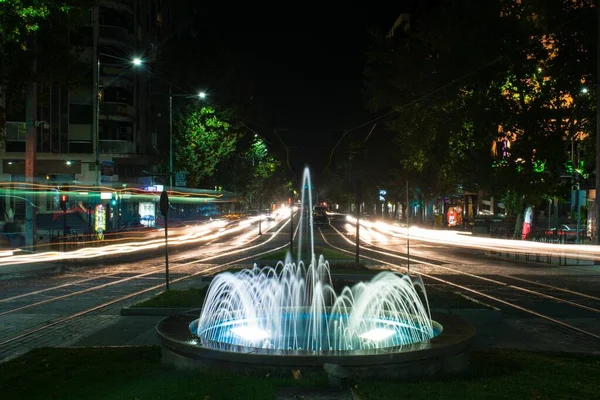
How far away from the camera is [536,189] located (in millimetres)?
38031

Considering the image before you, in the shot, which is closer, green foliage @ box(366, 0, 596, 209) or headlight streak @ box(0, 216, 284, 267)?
headlight streak @ box(0, 216, 284, 267)

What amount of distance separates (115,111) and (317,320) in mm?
49600

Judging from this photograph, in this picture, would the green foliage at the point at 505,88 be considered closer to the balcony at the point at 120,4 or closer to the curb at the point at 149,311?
the curb at the point at 149,311

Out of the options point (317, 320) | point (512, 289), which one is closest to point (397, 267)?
point (512, 289)

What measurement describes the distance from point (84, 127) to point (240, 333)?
4617 cm

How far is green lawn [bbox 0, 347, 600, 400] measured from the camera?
6.82 metres

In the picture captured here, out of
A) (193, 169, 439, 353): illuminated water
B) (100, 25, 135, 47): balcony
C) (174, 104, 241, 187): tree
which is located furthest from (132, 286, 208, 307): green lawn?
(174, 104, 241, 187): tree

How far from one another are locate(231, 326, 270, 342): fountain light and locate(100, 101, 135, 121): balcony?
49.0 m

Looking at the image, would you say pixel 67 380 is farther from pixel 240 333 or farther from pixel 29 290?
pixel 29 290

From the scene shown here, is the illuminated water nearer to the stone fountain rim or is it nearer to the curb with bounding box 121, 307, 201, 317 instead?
the stone fountain rim

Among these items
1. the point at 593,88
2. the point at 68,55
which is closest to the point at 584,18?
the point at 593,88

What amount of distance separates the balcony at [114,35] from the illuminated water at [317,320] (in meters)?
46.9

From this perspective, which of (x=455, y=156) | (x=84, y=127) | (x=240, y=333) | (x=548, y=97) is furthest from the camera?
(x=84, y=127)

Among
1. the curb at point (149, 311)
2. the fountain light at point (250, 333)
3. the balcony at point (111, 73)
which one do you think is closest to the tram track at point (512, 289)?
the fountain light at point (250, 333)
